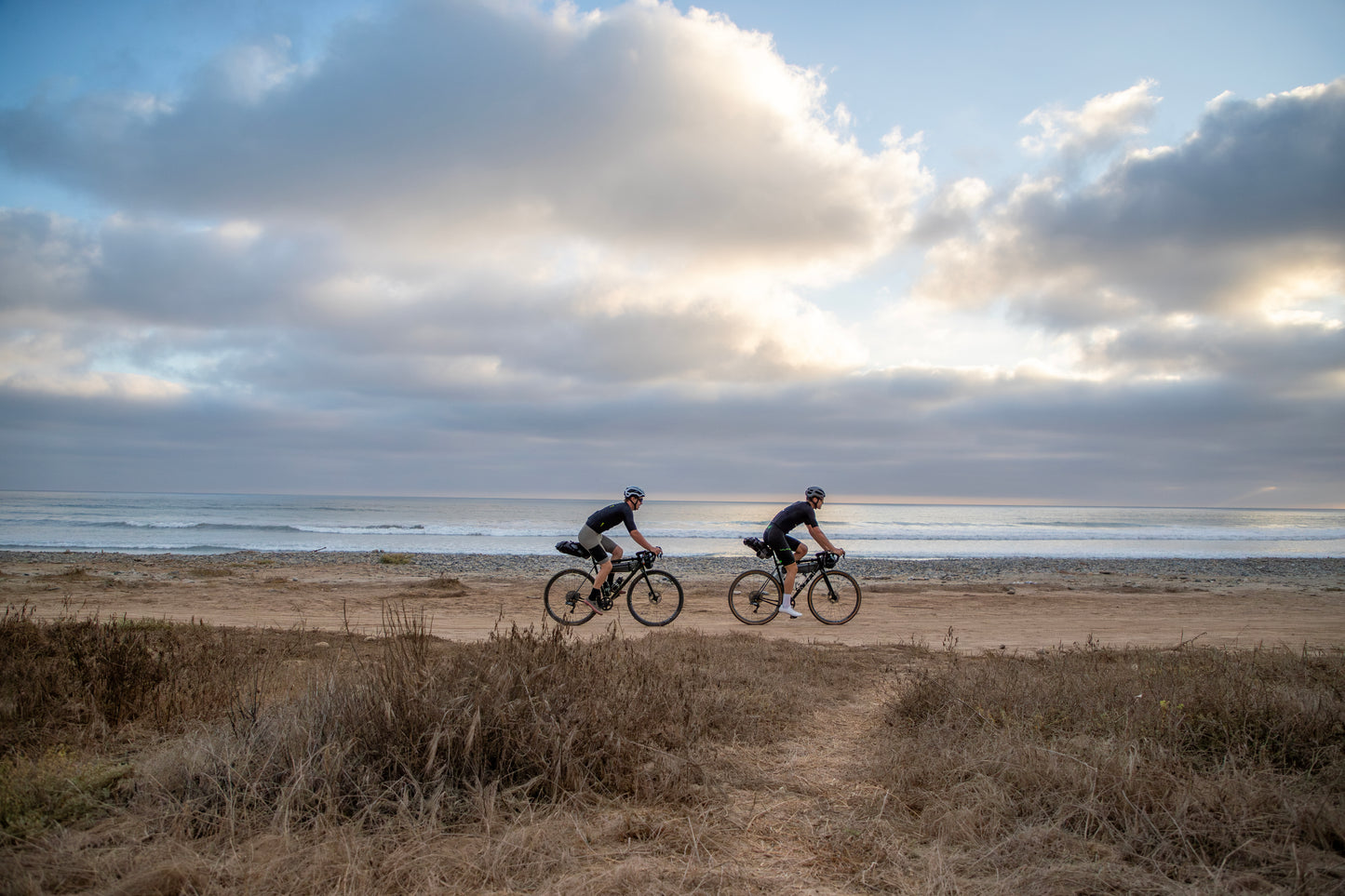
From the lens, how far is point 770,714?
19.9 feet

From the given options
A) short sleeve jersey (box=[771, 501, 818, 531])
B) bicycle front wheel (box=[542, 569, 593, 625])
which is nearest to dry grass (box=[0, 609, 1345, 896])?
short sleeve jersey (box=[771, 501, 818, 531])

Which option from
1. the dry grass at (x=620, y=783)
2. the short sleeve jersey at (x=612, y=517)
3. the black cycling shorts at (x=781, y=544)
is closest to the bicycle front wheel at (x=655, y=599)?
the short sleeve jersey at (x=612, y=517)

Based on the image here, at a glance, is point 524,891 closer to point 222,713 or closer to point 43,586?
point 222,713

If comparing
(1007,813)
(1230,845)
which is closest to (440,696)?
(1007,813)

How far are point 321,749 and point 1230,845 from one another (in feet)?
15.7

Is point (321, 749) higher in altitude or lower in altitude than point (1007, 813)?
higher

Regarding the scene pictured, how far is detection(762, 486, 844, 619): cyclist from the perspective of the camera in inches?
490

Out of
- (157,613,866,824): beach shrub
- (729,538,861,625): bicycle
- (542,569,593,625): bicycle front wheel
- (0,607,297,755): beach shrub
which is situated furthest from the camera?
(729,538,861,625): bicycle

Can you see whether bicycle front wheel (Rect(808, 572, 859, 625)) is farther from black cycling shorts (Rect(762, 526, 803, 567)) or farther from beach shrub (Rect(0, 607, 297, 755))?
beach shrub (Rect(0, 607, 297, 755))

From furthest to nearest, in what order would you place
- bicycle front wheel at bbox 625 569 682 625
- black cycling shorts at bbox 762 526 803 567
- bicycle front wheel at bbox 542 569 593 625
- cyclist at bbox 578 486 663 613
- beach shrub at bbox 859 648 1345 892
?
bicycle front wheel at bbox 625 569 682 625 → bicycle front wheel at bbox 542 569 593 625 → black cycling shorts at bbox 762 526 803 567 → cyclist at bbox 578 486 663 613 → beach shrub at bbox 859 648 1345 892

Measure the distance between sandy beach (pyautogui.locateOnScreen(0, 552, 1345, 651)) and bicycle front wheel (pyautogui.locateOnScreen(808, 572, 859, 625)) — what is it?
267mm

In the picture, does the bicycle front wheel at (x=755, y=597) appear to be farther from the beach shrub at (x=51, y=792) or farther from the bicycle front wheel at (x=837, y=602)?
the beach shrub at (x=51, y=792)

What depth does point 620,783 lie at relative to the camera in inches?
170

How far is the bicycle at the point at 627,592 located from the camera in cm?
1266
